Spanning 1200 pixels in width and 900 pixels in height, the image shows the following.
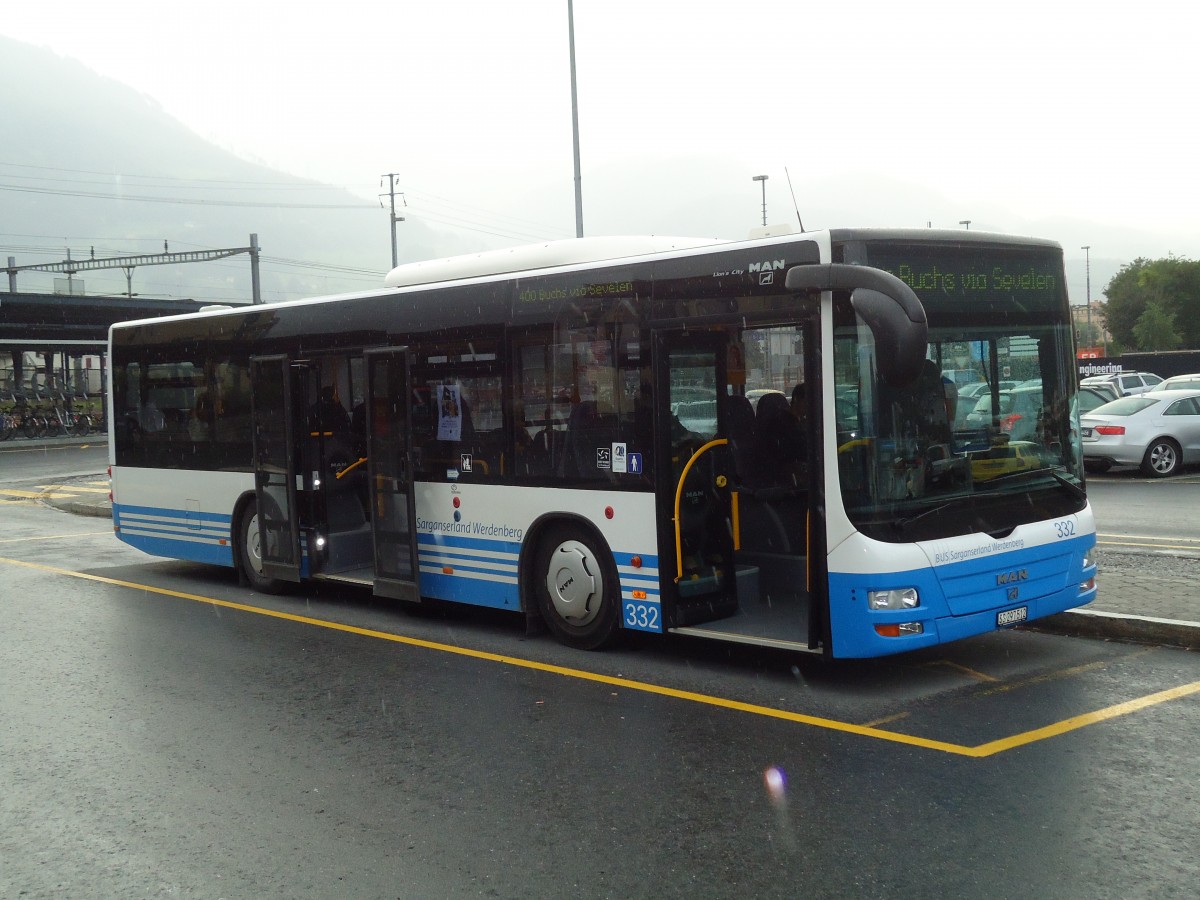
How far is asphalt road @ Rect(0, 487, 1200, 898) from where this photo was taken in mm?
4723

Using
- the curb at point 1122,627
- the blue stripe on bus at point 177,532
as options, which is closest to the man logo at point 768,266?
the curb at point 1122,627

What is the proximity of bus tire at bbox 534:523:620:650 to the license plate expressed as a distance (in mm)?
2498

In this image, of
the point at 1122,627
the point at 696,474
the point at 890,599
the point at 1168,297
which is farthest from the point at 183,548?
the point at 1168,297

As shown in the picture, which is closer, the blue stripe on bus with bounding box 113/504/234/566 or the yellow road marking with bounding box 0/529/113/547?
the blue stripe on bus with bounding box 113/504/234/566

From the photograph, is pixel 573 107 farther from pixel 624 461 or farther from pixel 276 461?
pixel 624 461

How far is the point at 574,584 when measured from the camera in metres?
8.79

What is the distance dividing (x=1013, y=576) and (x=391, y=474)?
5037 mm

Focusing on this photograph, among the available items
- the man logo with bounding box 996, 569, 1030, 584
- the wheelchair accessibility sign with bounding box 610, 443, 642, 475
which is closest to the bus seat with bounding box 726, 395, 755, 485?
the wheelchair accessibility sign with bounding box 610, 443, 642, 475

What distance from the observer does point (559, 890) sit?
4.54m

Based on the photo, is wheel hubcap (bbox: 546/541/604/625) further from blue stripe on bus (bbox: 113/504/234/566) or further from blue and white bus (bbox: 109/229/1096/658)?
blue stripe on bus (bbox: 113/504/234/566)

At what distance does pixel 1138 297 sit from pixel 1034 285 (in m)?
114

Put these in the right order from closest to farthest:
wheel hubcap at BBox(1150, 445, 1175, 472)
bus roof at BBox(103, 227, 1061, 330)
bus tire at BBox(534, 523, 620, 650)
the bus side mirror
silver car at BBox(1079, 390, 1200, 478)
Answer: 1. the bus side mirror
2. bus roof at BBox(103, 227, 1061, 330)
3. bus tire at BBox(534, 523, 620, 650)
4. silver car at BBox(1079, 390, 1200, 478)
5. wheel hubcap at BBox(1150, 445, 1175, 472)

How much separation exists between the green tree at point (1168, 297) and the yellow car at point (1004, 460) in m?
106

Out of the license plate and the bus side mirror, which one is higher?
the bus side mirror
